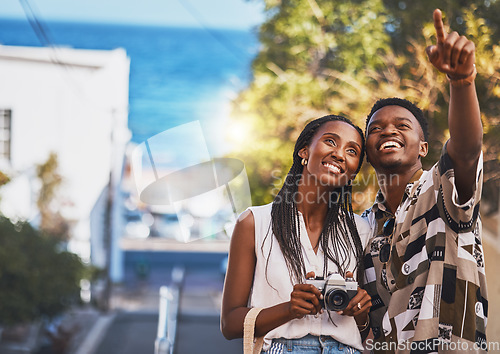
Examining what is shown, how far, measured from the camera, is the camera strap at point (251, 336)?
6.09 feet

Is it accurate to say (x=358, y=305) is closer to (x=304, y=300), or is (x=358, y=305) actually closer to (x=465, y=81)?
(x=304, y=300)

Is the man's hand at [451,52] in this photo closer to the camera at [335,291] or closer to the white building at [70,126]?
the camera at [335,291]

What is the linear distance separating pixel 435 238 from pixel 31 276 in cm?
982

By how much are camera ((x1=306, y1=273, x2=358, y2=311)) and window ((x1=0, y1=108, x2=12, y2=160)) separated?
14.3 metres

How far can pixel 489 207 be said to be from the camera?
5.97m

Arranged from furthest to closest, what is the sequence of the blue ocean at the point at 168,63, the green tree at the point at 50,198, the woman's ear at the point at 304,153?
the blue ocean at the point at 168,63, the green tree at the point at 50,198, the woman's ear at the point at 304,153

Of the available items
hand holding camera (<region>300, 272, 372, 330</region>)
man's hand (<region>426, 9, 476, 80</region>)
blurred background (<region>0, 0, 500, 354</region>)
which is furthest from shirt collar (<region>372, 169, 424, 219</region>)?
blurred background (<region>0, 0, 500, 354</region>)

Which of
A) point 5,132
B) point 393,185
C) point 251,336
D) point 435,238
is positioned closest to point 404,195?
point 393,185

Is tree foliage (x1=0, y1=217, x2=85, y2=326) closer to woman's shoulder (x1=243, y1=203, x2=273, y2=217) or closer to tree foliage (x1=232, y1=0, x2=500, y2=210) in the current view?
tree foliage (x1=232, y1=0, x2=500, y2=210)

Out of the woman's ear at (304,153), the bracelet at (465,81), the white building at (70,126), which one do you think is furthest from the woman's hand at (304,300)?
the white building at (70,126)

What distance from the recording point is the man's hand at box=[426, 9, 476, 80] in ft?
5.10

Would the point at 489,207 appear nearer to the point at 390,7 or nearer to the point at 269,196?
the point at 269,196

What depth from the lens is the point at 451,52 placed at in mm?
1565

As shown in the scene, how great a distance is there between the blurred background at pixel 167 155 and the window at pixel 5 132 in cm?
5
